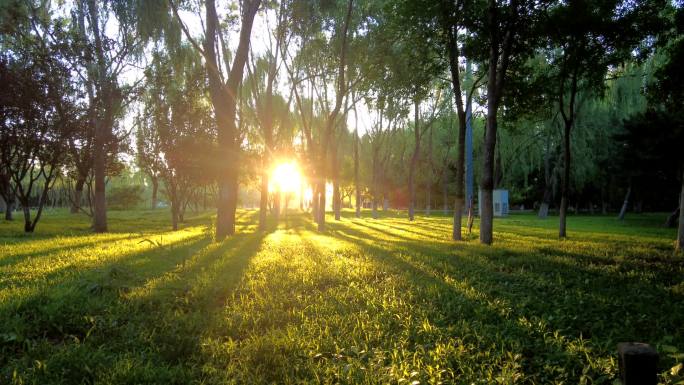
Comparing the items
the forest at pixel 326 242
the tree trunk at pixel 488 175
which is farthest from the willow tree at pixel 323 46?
the tree trunk at pixel 488 175

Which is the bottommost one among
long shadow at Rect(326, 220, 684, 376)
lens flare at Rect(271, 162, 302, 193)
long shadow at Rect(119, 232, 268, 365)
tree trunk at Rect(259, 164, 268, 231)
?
long shadow at Rect(119, 232, 268, 365)

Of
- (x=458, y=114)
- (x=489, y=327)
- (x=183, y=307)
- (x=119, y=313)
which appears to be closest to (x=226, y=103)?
(x=458, y=114)

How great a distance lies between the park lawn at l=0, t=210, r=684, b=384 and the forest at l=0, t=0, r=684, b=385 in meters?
Answer: 0.03

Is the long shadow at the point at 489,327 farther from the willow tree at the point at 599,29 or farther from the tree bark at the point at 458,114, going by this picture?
the willow tree at the point at 599,29

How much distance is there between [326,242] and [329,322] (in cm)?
869

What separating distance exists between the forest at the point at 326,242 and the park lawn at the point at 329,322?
0.03 m

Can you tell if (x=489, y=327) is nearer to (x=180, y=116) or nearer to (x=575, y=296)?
(x=575, y=296)

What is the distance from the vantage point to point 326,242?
13086mm

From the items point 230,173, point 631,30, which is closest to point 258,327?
point 230,173

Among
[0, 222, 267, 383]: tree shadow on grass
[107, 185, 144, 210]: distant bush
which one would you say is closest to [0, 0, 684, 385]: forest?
[0, 222, 267, 383]: tree shadow on grass

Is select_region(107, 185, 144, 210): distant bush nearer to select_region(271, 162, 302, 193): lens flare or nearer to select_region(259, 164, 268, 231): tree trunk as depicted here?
select_region(271, 162, 302, 193): lens flare

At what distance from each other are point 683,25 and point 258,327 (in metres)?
14.0

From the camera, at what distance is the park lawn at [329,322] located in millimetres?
3275

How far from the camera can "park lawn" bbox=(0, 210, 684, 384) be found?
129 inches
